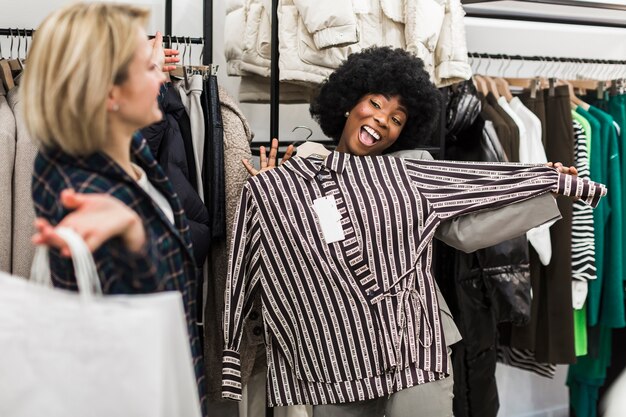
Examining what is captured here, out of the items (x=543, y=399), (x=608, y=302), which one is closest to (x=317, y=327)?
(x=608, y=302)

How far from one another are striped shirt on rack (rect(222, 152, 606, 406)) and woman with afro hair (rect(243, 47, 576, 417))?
5cm

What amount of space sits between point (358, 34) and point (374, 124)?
0.34 m

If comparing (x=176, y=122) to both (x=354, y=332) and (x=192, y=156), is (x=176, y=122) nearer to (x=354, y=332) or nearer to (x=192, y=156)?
(x=192, y=156)

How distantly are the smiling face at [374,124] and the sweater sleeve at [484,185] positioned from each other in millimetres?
117

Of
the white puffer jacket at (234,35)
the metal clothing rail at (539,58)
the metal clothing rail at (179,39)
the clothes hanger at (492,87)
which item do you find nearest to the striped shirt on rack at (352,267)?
the metal clothing rail at (179,39)

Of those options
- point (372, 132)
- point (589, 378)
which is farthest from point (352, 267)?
point (589, 378)

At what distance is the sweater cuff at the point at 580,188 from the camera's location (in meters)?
2.29

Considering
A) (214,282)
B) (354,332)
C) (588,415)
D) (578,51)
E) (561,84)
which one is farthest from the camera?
(578,51)

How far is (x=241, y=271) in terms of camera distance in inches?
93.8

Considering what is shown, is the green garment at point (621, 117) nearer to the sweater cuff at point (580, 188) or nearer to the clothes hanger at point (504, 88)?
the clothes hanger at point (504, 88)

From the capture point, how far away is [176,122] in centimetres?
252

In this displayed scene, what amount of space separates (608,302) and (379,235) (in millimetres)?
1568

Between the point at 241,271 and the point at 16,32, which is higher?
the point at 16,32

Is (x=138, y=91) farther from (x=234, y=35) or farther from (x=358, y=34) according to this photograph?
(x=234, y=35)
